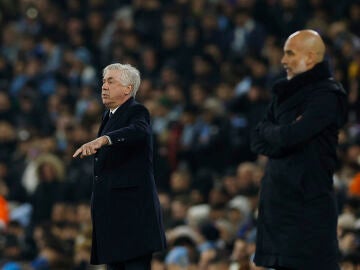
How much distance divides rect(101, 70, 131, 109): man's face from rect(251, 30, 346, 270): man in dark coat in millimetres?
880

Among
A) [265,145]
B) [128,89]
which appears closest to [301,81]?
[265,145]

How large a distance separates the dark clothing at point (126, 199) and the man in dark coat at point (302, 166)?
2.25 feet

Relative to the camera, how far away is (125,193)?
20.2 feet

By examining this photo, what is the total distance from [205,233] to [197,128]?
2.47m

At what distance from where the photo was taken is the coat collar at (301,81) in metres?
6.30

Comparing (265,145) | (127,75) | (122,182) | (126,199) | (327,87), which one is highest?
(127,75)

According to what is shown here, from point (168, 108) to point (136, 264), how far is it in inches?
328

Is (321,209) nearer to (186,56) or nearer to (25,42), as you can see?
(186,56)

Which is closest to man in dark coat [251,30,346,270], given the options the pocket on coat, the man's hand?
the pocket on coat

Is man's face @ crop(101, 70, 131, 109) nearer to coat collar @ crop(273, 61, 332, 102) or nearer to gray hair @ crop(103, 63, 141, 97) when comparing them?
gray hair @ crop(103, 63, 141, 97)

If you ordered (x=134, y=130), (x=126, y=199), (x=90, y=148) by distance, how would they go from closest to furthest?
(x=90, y=148) → (x=134, y=130) → (x=126, y=199)

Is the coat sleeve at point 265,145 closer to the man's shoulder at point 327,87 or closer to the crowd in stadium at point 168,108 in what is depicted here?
the man's shoulder at point 327,87

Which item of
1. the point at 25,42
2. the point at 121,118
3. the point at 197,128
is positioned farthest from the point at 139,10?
the point at 121,118

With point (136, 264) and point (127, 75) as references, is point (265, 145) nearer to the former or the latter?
point (127, 75)
